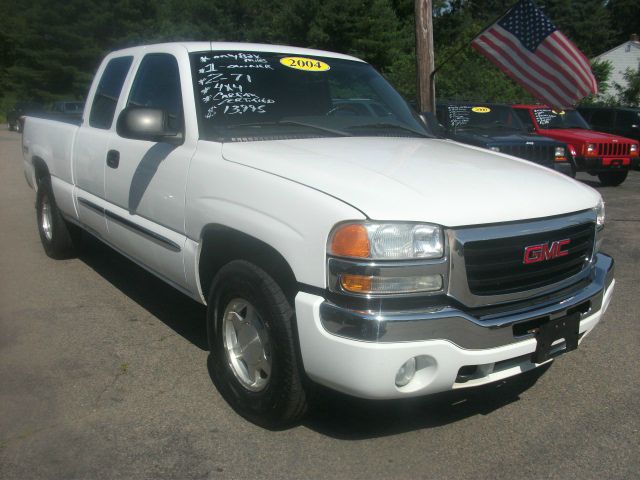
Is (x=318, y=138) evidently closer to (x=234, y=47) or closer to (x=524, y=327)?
(x=234, y=47)

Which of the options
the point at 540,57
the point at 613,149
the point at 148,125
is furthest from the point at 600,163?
the point at 148,125

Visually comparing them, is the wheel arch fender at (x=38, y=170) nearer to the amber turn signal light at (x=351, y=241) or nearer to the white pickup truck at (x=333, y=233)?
the white pickup truck at (x=333, y=233)

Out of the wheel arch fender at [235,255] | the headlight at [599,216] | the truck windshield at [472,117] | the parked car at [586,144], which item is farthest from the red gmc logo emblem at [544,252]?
the parked car at [586,144]

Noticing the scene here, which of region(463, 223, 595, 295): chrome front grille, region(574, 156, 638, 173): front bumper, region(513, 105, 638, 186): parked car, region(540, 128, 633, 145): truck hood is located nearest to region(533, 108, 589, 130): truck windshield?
region(513, 105, 638, 186): parked car

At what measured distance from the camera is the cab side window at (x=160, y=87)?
4.06m

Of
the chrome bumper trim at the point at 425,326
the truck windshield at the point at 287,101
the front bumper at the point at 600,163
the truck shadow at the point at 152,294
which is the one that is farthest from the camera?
the front bumper at the point at 600,163

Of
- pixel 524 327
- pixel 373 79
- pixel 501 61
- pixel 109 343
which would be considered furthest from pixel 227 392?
pixel 501 61

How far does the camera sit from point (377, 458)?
3.09m

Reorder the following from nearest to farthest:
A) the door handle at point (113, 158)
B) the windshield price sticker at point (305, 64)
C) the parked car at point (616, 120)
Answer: the windshield price sticker at point (305, 64) < the door handle at point (113, 158) < the parked car at point (616, 120)

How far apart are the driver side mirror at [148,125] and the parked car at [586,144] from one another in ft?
34.7

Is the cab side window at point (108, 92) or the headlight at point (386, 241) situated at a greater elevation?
the cab side window at point (108, 92)

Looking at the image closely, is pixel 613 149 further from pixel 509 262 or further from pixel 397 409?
pixel 509 262

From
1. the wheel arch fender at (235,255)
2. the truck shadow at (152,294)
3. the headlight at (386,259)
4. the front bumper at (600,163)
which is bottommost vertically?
the front bumper at (600,163)

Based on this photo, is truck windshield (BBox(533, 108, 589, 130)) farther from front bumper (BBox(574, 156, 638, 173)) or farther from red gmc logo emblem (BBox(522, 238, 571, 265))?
red gmc logo emblem (BBox(522, 238, 571, 265))
